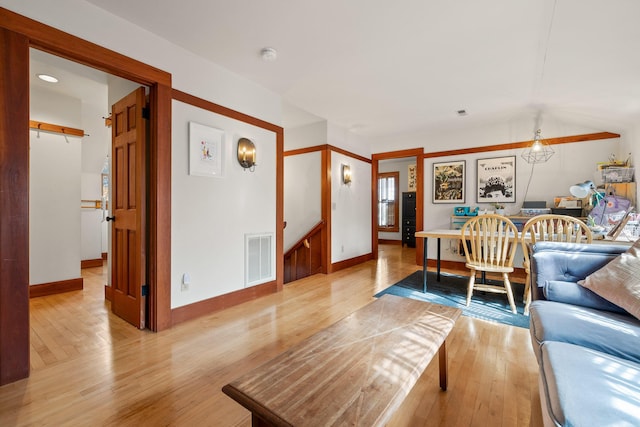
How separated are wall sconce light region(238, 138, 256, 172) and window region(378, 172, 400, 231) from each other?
5.96m

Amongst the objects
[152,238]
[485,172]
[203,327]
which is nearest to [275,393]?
[203,327]

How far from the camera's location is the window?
27.2ft

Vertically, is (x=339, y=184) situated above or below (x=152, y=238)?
above

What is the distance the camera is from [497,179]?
15.1ft

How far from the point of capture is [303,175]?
16.3 ft

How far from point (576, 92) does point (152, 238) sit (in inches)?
185

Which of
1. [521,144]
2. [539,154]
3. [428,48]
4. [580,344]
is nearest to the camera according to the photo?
[580,344]

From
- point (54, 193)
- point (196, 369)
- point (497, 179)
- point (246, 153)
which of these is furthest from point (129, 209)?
point (497, 179)

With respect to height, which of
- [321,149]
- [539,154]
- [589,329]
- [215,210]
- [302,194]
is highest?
[321,149]

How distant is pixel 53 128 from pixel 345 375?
4.44m

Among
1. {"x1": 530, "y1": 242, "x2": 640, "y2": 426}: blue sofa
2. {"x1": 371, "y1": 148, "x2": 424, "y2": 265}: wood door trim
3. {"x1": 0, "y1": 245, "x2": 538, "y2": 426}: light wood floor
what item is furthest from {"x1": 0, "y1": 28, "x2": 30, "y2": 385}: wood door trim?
{"x1": 371, "y1": 148, "x2": 424, "y2": 265}: wood door trim

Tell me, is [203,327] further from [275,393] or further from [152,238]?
[275,393]

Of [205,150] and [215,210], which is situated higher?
[205,150]

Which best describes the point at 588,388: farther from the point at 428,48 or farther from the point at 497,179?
the point at 497,179
